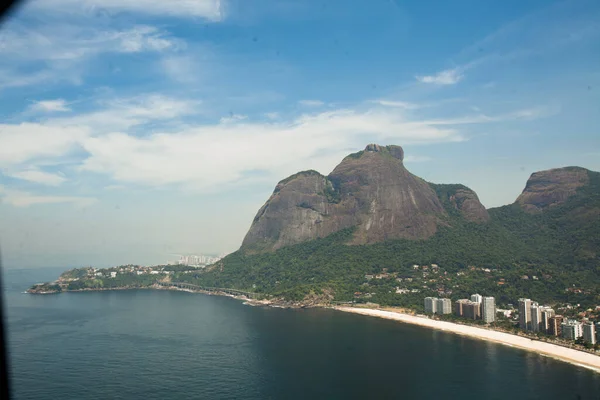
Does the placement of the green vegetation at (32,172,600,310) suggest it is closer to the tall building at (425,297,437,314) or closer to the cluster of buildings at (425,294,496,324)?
the tall building at (425,297,437,314)

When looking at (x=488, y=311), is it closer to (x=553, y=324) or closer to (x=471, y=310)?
(x=471, y=310)

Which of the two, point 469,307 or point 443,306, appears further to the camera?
point 443,306

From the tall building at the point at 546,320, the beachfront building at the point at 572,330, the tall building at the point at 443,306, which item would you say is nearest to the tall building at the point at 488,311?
the tall building at the point at 443,306

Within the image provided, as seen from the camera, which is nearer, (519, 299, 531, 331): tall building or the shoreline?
the shoreline

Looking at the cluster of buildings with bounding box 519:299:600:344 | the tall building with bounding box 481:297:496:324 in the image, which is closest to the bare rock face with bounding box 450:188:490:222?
the tall building with bounding box 481:297:496:324

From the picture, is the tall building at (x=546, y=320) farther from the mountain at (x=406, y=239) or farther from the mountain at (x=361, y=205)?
the mountain at (x=361, y=205)

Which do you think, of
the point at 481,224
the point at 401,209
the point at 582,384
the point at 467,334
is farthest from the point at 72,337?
the point at 481,224

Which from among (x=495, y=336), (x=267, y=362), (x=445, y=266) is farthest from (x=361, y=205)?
(x=267, y=362)
